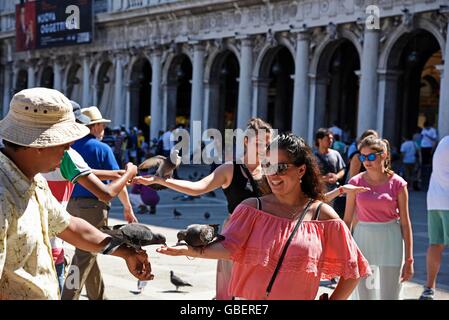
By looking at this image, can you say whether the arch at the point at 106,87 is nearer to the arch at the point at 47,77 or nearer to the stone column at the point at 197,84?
the arch at the point at 47,77

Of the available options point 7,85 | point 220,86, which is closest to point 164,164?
point 220,86

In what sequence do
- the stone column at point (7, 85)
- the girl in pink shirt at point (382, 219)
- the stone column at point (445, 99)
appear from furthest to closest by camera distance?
the stone column at point (7, 85)
the stone column at point (445, 99)
the girl in pink shirt at point (382, 219)

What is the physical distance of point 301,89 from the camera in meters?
25.2

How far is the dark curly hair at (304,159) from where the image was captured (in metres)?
3.75

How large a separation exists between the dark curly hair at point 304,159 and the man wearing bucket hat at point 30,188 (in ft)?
3.30

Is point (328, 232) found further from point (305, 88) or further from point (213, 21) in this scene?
point (213, 21)

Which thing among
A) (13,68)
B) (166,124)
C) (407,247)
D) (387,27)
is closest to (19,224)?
(407,247)

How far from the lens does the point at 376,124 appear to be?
2273cm

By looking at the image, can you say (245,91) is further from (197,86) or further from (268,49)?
(197,86)

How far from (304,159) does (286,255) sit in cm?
50

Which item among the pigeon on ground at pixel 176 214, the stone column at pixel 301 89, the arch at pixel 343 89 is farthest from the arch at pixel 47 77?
the pigeon on ground at pixel 176 214

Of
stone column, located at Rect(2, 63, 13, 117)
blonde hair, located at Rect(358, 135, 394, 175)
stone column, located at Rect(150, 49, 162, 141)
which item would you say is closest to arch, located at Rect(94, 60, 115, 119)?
stone column, located at Rect(150, 49, 162, 141)

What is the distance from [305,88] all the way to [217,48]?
5072mm

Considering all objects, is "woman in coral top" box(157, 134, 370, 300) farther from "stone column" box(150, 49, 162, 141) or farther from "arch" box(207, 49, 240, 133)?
"stone column" box(150, 49, 162, 141)
